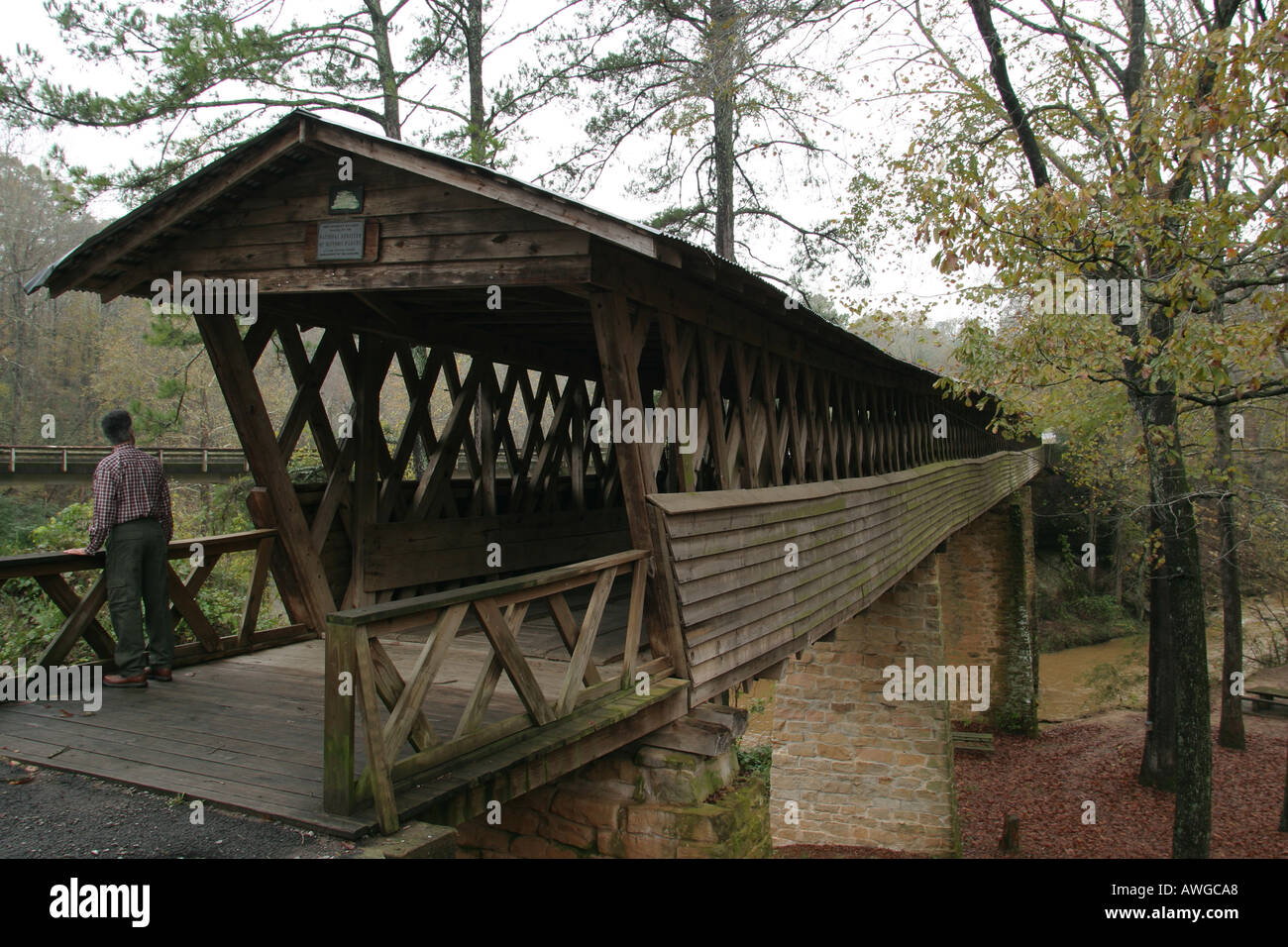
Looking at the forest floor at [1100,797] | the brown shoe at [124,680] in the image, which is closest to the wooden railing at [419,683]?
the brown shoe at [124,680]

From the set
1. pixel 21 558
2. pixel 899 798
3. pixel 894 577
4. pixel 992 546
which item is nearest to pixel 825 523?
pixel 894 577

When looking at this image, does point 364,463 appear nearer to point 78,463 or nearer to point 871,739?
point 871,739

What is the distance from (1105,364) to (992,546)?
50.2 ft

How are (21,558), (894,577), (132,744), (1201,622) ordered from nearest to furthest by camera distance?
1. (132,744)
2. (21,558)
3. (894,577)
4. (1201,622)

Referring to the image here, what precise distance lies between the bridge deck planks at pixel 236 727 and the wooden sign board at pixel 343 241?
103 inches

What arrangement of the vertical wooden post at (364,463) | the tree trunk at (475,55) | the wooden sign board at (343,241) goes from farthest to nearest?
1. the tree trunk at (475,55)
2. the vertical wooden post at (364,463)
3. the wooden sign board at (343,241)

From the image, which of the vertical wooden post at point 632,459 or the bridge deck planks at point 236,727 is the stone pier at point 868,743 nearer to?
the bridge deck planks at point 236,727

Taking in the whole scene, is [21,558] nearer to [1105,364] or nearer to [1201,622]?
[1105,364]

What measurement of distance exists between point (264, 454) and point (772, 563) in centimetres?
375

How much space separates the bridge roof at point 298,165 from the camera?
4500mm

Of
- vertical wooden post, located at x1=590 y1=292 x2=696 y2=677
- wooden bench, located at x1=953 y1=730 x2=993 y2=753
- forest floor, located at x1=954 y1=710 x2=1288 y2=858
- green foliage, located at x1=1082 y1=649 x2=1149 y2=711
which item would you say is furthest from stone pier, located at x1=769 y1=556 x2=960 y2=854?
green foliage, located at x1=1082 y1=649 x2=1149 y2=711

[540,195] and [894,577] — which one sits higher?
[540,195]

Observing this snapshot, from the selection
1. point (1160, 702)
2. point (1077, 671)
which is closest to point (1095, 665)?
point (1077, 671)
